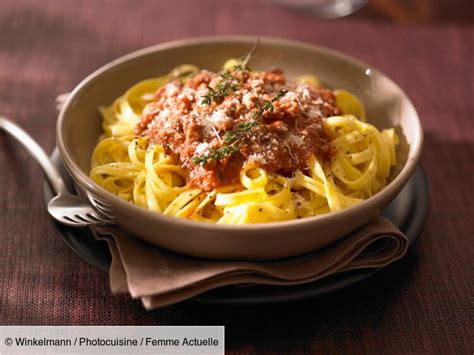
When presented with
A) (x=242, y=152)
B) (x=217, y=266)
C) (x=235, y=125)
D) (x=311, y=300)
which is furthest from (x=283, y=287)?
(x=235, y=125)

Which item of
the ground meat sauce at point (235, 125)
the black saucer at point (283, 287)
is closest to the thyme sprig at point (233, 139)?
the ground meat sauce at point (235, 125)

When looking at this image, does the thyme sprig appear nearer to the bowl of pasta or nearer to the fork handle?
the bowl of pasta

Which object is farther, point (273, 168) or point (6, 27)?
point (6, 27)

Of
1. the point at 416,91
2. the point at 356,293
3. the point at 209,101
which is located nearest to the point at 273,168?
the point at 209,101

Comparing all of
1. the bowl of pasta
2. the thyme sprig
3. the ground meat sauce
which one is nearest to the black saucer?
the bowl of pasta

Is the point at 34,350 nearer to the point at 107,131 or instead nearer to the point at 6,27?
the point at 107,131

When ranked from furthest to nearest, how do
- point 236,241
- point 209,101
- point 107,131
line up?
1. point 107,131
2. point 209,101
3. point 236,241

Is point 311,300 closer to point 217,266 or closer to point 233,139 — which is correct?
point 217,266
